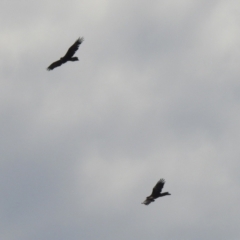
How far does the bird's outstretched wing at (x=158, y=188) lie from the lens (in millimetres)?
74625

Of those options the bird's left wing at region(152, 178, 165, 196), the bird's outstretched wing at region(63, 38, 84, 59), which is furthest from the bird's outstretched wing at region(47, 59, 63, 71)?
the bird's left wing at region(152, 178, 165, 196)

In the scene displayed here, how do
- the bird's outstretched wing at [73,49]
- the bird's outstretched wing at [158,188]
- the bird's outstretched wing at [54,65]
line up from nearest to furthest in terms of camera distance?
1. the bird's outstretched wing at [158,188]
2. the bird's outstretched wing at [73,49]
3. the bird's outstretched wing at [54,65]

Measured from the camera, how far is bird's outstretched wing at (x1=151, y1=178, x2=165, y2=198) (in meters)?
74.6

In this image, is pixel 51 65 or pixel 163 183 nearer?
pixel 163 183

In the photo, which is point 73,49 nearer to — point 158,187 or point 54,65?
point 54,65

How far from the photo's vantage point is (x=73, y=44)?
3066 inches

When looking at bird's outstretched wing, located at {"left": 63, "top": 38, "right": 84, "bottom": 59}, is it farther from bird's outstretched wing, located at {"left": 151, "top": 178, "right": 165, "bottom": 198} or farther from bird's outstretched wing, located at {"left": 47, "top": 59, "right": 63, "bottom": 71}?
bird's outstretched wing, located at {"left": 151, "top": 178, "right": 165, "bottom": 198}

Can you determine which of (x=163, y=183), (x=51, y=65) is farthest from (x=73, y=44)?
(x=163, y=183)

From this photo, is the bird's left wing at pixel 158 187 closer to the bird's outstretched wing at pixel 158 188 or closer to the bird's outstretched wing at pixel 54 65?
the bird's outstretched wing at pixel 158 188

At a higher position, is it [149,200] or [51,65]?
[51,65]

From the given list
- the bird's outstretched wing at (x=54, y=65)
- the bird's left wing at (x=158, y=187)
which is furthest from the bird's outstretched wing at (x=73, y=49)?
the bird's left wing at (x=158, y=187)

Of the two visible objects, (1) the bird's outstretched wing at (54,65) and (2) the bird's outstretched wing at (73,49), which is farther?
(1) the bird's outstretched wing at (54,65)

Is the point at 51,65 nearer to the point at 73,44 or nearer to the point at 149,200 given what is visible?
the point at 73,44

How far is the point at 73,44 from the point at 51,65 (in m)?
3.92
